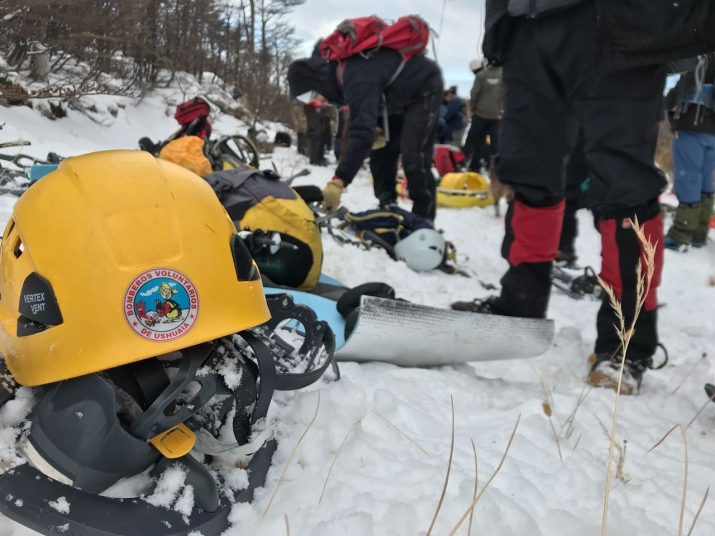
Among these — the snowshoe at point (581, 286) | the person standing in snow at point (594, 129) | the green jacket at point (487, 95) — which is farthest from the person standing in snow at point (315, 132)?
the person standing in snow at point (594, 129)

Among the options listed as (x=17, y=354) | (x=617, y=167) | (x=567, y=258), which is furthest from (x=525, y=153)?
(x=567, y=258)

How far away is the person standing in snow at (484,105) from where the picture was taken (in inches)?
285

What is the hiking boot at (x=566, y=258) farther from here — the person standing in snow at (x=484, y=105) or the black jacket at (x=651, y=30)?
the person standing in snow at (x=484, y=105)

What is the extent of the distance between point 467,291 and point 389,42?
1.76 metres

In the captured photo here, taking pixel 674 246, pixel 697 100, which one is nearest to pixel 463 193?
pixel 674 246

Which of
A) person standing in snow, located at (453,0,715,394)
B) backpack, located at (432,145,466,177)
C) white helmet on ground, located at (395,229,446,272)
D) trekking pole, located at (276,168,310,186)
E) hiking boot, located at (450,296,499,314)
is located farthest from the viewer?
backpack, located at (432,145,466,177)

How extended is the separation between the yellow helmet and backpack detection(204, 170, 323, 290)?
3.70 ft

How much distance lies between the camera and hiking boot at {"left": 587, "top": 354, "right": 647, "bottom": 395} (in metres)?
1.65

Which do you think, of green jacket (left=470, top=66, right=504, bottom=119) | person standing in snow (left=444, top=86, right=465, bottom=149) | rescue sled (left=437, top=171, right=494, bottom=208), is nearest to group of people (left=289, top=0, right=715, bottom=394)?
rescue sled (left=437, top=171, right=494, bottom=208)

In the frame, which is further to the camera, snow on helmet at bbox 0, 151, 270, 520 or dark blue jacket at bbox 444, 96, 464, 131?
dark blue jacket at bbox 444, 96, 464, 131

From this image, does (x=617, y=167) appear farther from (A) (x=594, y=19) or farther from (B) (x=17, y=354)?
(B) (x=17, y=354)

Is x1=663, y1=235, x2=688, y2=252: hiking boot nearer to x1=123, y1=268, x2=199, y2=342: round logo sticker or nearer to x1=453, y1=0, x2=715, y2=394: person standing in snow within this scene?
x1=453, y1=0, x2=715, y2=394: person standing in snow

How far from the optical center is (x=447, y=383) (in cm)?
163

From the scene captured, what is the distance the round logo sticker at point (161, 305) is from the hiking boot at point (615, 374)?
1.37 meters
